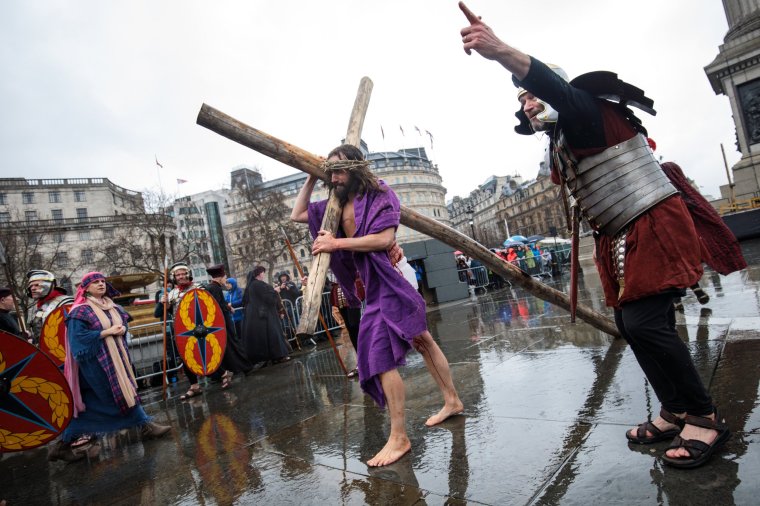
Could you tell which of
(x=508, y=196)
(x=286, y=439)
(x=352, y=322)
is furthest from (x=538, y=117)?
(x=508, y=196)

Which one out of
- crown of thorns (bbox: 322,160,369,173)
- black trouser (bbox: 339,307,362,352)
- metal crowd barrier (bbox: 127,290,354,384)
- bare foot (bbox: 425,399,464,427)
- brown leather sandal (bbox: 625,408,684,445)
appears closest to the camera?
brown leather sandal (bbox: 625,408,684,445)

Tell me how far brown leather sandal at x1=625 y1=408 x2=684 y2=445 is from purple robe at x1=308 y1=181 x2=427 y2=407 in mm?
1152

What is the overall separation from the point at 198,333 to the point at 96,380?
1.69 m

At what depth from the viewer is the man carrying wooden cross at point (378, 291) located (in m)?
2.42

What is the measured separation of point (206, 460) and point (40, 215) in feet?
236

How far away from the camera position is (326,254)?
94.9 inches

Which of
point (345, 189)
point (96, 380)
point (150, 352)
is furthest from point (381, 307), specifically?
point (150, 352)

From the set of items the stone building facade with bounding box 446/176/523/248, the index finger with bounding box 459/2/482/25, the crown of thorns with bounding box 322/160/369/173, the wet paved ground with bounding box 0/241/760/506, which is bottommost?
the wet paved ground with bounding box 0/241/760/506

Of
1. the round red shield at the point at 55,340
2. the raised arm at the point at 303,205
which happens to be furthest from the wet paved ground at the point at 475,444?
the raised arm at the point at 303,205

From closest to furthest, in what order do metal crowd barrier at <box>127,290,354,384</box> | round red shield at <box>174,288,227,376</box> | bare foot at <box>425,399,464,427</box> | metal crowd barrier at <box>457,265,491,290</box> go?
1. bare foot at <box>425,399,464,427</box>
2. round red shield at <box>174,288,227,376</box>
3. metal crowd barrier at <box>127,290,354,384</box>
4. metal crowd barrier at <box>457,265,491,290</box>

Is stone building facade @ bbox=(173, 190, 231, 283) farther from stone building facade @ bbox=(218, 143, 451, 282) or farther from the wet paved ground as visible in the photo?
the wet paved ground

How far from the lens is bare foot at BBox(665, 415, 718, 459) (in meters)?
1.73

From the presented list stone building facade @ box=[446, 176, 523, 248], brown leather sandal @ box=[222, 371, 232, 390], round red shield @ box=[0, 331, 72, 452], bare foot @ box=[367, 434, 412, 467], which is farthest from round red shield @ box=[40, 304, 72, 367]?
stone building facade @ box=[446, 176, 523, 248]

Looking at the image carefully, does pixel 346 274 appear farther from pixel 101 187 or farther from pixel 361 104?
pixel 101 187
